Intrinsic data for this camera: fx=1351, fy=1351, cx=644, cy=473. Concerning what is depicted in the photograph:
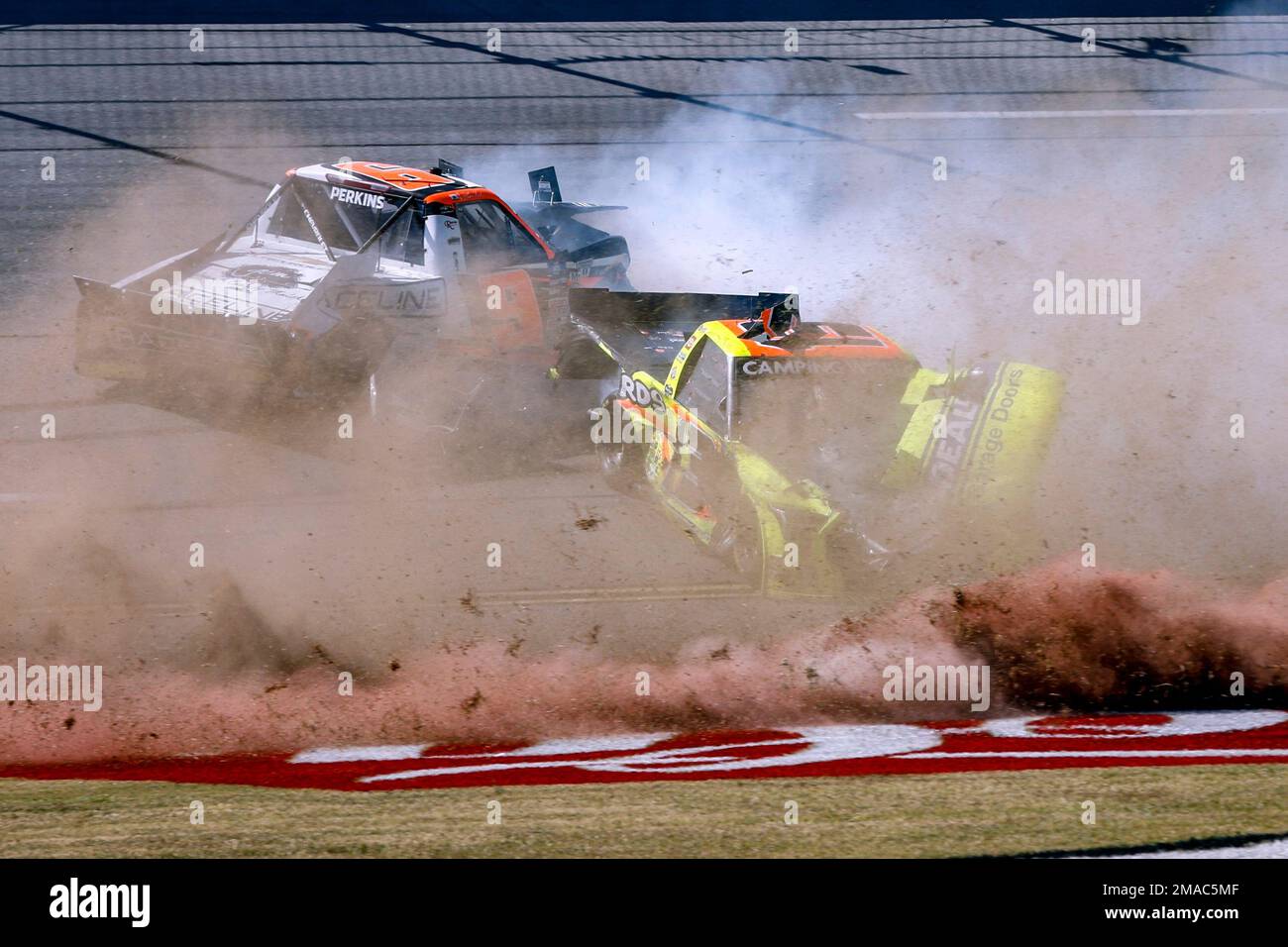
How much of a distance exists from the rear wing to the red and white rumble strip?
3.77 meters

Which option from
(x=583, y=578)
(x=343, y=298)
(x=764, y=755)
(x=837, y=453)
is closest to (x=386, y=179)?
(x=343, y=298)

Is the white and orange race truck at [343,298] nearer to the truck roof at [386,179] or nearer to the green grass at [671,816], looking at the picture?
the truck roof at [386,179]

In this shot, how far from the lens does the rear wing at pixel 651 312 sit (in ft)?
33.9

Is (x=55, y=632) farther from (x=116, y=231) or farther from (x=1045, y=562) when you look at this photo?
(x=116, y=231)

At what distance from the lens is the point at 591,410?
10047mm

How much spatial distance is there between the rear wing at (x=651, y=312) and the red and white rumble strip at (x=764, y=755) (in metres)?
3.77

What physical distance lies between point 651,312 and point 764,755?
455 centimetres

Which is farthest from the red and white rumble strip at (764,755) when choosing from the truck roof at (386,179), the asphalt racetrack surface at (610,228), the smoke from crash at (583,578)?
the truck roof at (386,179)

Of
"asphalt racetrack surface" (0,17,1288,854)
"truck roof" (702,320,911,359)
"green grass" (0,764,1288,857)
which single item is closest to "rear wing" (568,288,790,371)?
"asphalt racetrack surface" (0,17,1288,854)

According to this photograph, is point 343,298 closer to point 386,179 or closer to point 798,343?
point 386,179

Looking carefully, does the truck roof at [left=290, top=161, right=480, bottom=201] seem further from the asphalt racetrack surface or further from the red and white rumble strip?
the red and white rumble strip

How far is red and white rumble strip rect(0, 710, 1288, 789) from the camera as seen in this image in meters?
6.80

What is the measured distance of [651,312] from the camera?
1070 centimetres

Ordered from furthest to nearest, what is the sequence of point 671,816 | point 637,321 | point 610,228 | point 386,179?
point 610,228, point 386,179, point 637,321, point 671,816
